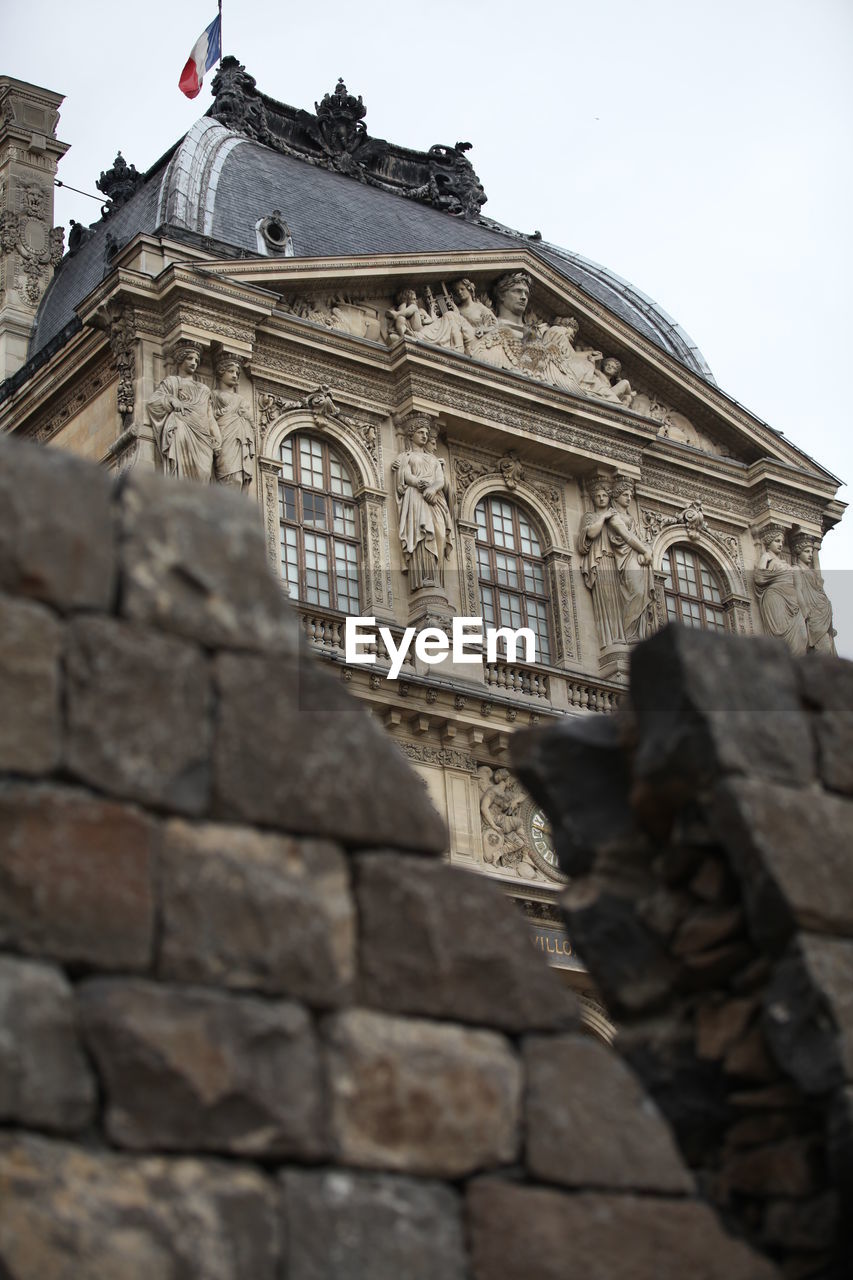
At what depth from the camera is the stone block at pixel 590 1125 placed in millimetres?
5332

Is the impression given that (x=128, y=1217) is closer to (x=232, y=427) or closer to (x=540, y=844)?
(x=540, y=844)

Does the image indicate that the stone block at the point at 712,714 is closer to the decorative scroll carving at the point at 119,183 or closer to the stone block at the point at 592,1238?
the stone block at the point at 592,1238

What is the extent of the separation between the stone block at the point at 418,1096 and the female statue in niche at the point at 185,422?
1845 cm

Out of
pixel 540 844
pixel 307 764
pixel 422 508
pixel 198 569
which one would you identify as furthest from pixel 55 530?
pixel 422 508

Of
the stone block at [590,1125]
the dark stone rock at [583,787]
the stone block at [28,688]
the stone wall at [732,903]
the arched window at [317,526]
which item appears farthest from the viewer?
the arched window at [317,526]

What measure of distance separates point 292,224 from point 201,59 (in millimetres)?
3712

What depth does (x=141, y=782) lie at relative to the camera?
520 centimetres

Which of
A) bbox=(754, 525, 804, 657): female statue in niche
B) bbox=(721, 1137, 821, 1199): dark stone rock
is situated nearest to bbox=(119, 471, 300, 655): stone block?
bbox=(721, 1137, 821, 1199): dark stone rock

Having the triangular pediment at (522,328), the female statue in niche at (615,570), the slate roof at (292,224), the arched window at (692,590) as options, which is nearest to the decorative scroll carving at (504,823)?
the female statue in niche at (615,570)

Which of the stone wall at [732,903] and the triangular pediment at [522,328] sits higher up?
the triangular pediment at [522,328]

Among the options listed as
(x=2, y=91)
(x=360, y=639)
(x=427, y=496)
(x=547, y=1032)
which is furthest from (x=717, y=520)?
(x=547, y=1032)

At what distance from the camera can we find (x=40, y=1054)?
15.6 ft

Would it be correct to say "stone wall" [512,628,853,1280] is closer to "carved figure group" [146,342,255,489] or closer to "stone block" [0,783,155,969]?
"stone block" [0,783,155,969]

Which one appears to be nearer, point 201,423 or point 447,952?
point 447,952
